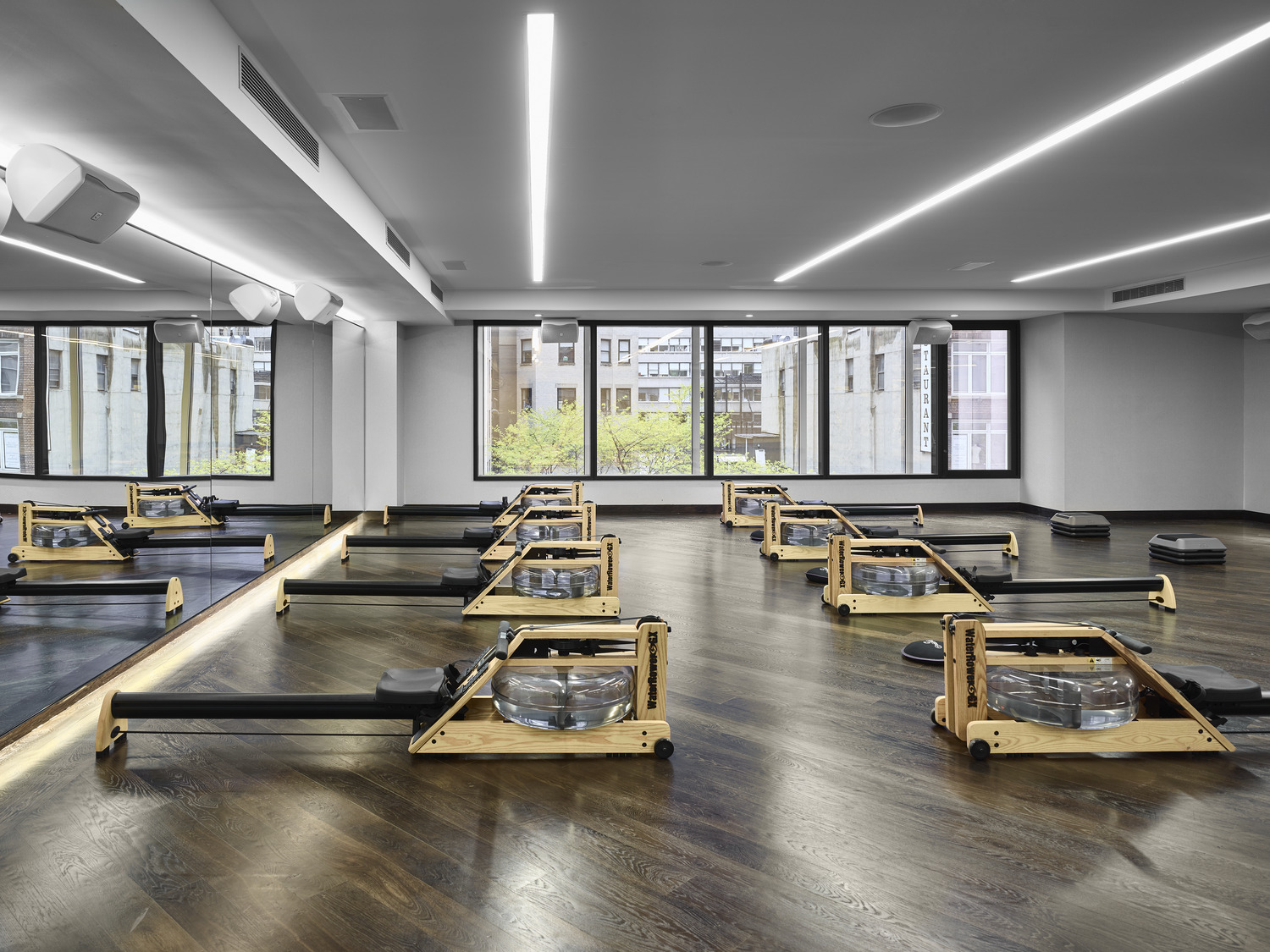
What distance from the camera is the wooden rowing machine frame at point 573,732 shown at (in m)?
2.59

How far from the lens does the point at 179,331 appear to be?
439 centimetres

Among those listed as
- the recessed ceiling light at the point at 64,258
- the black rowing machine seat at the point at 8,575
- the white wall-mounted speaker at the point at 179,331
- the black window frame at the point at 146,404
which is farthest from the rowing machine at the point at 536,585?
the recessed ceiling light at the point at 64,258

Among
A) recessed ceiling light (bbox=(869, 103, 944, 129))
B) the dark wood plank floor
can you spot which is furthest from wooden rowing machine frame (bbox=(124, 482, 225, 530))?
recessed ceiling light (bbox=(869, 103, 944, 129))

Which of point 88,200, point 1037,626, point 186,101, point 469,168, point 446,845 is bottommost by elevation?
point 446,845

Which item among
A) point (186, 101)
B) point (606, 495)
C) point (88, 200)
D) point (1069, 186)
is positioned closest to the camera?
point (186, 101)

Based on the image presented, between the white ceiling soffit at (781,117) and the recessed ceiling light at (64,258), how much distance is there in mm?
1229

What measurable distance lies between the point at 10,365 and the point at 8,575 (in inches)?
38.4

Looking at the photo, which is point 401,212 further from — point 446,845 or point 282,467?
point 446,845

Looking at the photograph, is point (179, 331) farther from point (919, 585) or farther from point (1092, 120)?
point (1092, 120)

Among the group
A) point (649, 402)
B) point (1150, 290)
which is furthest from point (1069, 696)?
point (649, 402)

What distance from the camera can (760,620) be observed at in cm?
451

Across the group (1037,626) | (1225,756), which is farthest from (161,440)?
(1225,756)

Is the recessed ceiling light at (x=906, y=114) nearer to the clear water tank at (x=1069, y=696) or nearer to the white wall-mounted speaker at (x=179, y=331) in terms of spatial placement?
the clear water tank at (x=1069, y=696)

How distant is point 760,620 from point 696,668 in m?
1.01
